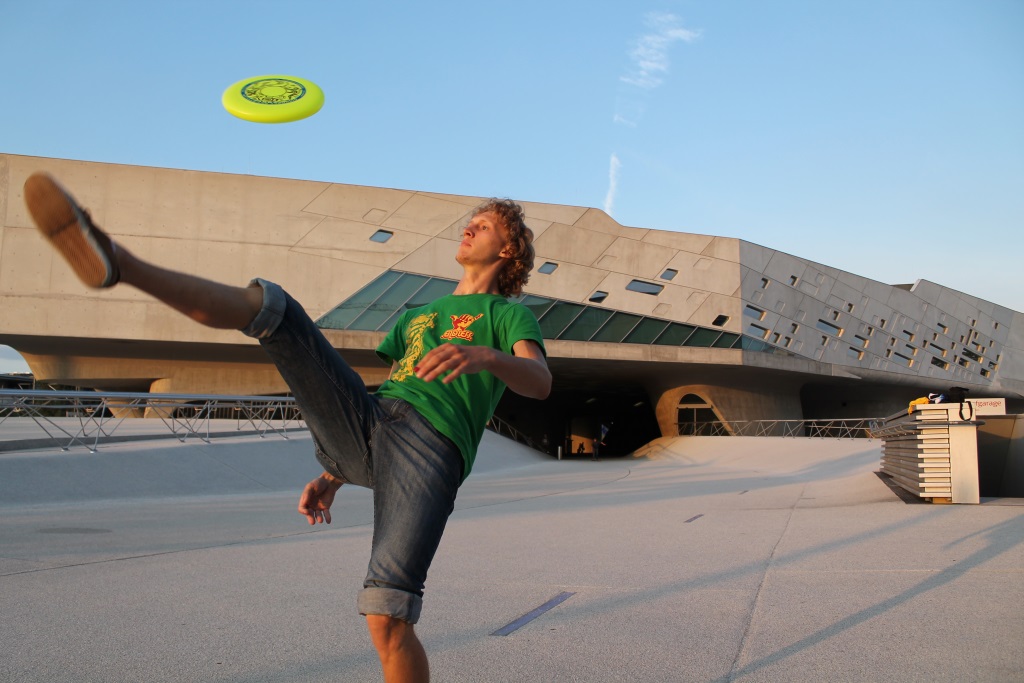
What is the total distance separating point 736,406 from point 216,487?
28.9 meters

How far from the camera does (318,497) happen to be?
2506 mm

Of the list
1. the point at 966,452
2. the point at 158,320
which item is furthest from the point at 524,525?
the point at 158,320

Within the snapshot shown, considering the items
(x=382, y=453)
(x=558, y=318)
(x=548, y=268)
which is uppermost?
(x=548, y=268)

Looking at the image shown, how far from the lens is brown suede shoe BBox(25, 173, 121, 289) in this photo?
1.54m

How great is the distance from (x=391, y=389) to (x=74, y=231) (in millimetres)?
955

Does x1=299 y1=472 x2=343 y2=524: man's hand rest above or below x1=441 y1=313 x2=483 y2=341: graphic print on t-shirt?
below

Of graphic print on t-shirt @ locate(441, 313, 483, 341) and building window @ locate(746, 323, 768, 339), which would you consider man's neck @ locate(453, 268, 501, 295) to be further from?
building window @ locate(746, 323, 768, 339)

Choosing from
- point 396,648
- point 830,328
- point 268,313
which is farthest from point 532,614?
point 830,328

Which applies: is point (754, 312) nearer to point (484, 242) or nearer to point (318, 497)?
point (484, 242)

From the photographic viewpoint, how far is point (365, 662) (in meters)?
3.04

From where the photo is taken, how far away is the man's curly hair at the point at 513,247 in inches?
101

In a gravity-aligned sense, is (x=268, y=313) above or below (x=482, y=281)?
below

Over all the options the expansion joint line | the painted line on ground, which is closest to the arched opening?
the expansion joint line

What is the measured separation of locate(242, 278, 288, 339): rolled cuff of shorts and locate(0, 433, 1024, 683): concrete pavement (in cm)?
158
